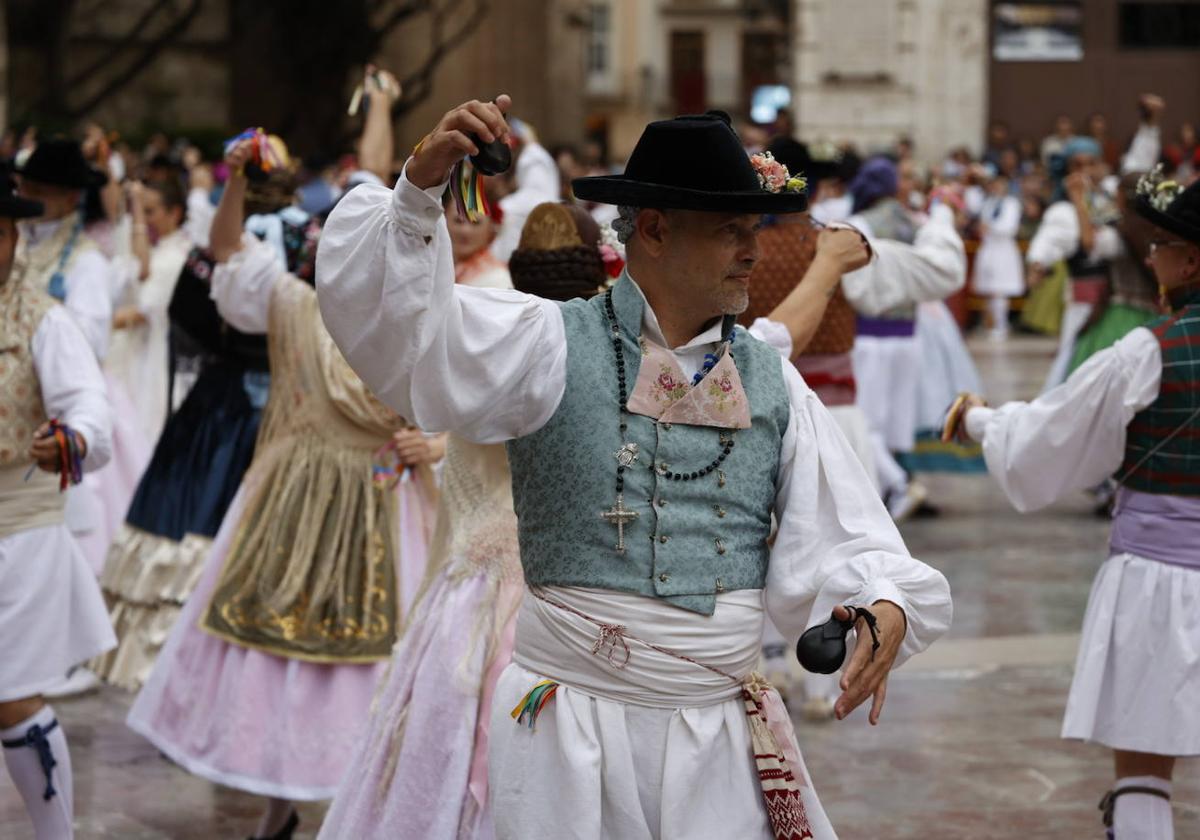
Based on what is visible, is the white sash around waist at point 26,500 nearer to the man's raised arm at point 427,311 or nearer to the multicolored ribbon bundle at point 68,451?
the multicolored ribbon bundle at point 68,451

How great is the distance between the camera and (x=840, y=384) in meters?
7.03

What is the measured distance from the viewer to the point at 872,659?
3.01 meters

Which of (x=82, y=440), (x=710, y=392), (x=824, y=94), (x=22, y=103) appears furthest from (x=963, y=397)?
(x=22, y=103)

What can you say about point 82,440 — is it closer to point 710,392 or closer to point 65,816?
point 65,816

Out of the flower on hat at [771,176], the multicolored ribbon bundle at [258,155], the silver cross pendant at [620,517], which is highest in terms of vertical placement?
the flower on hat at [771,176]

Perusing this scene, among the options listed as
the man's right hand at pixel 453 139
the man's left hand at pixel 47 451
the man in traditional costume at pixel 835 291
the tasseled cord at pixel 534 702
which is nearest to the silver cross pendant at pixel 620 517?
the tasseled cord at pixel 534 702

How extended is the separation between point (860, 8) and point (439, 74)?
672cm

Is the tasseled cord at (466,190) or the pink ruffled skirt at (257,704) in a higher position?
the tasseled cord at (466,190)

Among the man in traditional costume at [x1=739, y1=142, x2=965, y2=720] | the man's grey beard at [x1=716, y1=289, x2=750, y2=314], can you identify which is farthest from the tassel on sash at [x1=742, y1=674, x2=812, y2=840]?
the man in traditional costume at [x1=739, y1=142, x2=965, y2=720]

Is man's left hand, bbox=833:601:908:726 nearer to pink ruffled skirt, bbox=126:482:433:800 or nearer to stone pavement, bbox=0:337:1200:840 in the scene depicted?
pink ruffled skirt, bbox=126:482:433:800

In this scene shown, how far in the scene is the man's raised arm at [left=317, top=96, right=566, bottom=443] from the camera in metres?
2.87

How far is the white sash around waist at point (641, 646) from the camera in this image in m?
3.19

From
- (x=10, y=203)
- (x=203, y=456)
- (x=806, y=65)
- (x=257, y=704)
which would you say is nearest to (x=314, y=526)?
(x=257, y=704)

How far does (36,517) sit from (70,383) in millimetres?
370
